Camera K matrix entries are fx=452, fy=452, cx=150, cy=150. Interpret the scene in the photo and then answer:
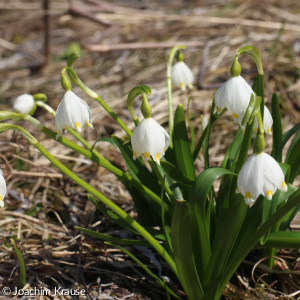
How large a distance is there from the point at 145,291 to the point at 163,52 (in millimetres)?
2463

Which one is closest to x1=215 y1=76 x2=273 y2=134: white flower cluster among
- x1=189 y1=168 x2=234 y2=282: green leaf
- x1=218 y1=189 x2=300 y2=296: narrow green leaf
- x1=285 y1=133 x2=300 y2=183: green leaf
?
x1=189 y1=168 x2=234 y2=282: green leaf

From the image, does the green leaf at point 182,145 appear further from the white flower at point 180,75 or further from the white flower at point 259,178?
the white flower at point 259,178

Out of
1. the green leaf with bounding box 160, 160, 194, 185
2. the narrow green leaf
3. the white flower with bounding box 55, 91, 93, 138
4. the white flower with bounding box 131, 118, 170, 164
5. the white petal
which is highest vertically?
the white flower with bounding box 55, 91, 93, 138

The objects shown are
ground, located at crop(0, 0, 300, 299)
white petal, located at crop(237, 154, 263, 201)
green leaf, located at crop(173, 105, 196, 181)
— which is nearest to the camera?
white petal, located at crop(237, 154, 263, 201)

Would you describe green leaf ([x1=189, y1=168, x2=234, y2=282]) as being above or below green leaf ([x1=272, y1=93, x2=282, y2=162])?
below

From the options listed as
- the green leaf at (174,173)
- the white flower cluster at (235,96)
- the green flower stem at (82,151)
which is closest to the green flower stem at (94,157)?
the green flower stem at (82,151)

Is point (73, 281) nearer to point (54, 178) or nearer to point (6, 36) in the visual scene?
point (54, 178)

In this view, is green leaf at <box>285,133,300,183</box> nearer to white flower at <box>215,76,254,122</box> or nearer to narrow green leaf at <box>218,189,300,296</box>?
narrow green leaf at <box>218,189,300,296</box>

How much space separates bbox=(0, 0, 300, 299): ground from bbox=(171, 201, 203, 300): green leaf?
23cm

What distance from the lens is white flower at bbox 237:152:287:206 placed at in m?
1.12

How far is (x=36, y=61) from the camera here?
4020mm

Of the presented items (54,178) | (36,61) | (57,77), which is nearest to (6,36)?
(36,61)

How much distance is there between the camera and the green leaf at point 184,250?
127 centimetres

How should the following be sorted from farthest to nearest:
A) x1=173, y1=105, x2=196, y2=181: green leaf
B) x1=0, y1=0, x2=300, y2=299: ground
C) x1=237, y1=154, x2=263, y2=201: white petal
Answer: x1=0, y1=0, x2=300, y2=299: ground
x1=173, y1=105, x2=196, y2=181: green leaf
x1=237, y1=154, x2=263, y2=201: white petal
